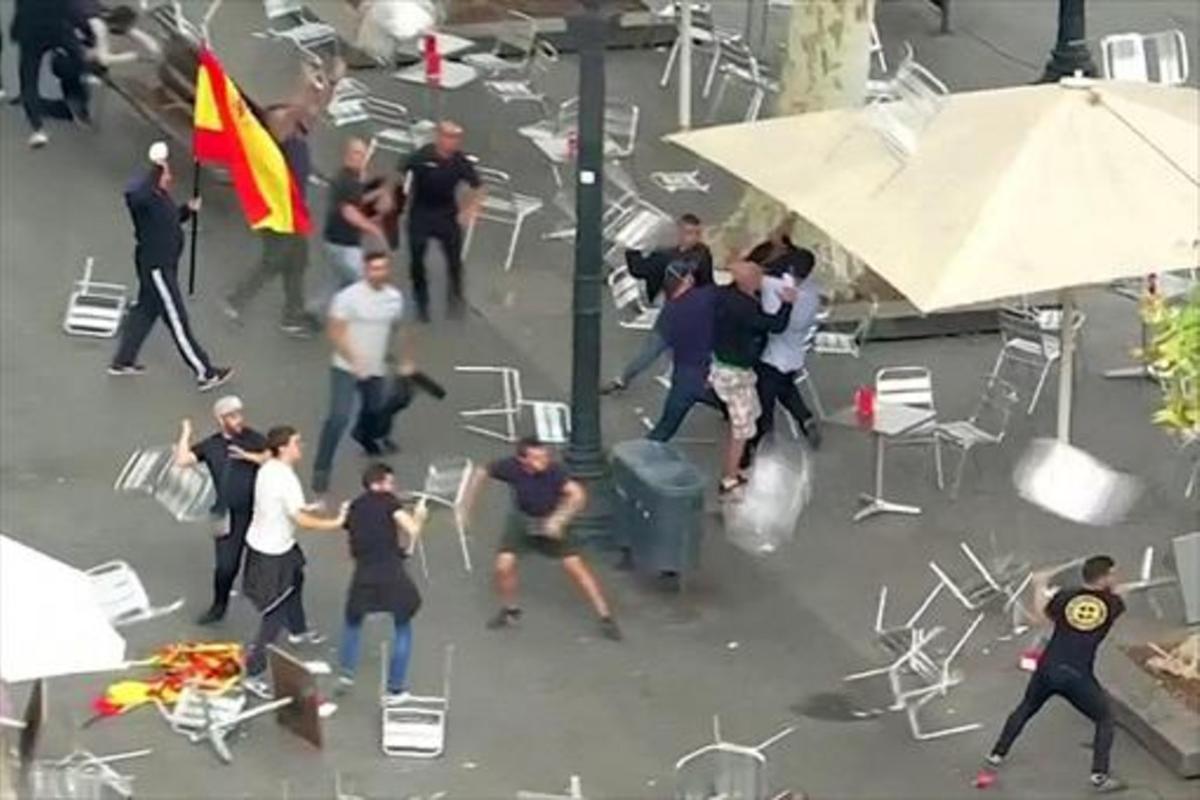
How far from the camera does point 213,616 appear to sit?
17.0 metres

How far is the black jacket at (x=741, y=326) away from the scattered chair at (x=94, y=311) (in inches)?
171

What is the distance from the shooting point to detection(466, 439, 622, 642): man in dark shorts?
1670 cm

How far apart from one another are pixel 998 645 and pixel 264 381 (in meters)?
5.25

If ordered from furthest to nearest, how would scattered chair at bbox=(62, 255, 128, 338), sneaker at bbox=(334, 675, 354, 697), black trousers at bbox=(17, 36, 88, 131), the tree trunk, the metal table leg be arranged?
black trousers at bbox=(17, 36, 88, 131) < the tree trunk < scattered chair at bbox=(62, 255, 128, 338) < the metal table leg < sneaker at bbox=(334, 675, 354, 697)

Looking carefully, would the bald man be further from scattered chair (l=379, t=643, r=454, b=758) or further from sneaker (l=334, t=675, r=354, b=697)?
scattered chair (l=379, t=643, r=454, b=758)

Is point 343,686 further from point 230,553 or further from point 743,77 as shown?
point 743,77

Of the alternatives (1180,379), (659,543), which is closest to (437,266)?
(659,543)

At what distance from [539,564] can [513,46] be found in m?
8.71

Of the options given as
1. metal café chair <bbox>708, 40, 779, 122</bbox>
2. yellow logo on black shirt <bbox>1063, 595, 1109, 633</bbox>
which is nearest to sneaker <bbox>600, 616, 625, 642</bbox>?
yellow logo on black shirt <bbox>1063, 595, 1109, 633</bbox>

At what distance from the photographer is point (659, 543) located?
17.4 m

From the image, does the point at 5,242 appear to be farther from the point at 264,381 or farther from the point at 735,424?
the point at 735,424

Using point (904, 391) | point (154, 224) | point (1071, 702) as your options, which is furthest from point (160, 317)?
point (1071, 702)

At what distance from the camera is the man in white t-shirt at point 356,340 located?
1830cm

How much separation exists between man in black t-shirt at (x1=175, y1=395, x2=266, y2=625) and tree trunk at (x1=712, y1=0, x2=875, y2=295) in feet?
18.0
